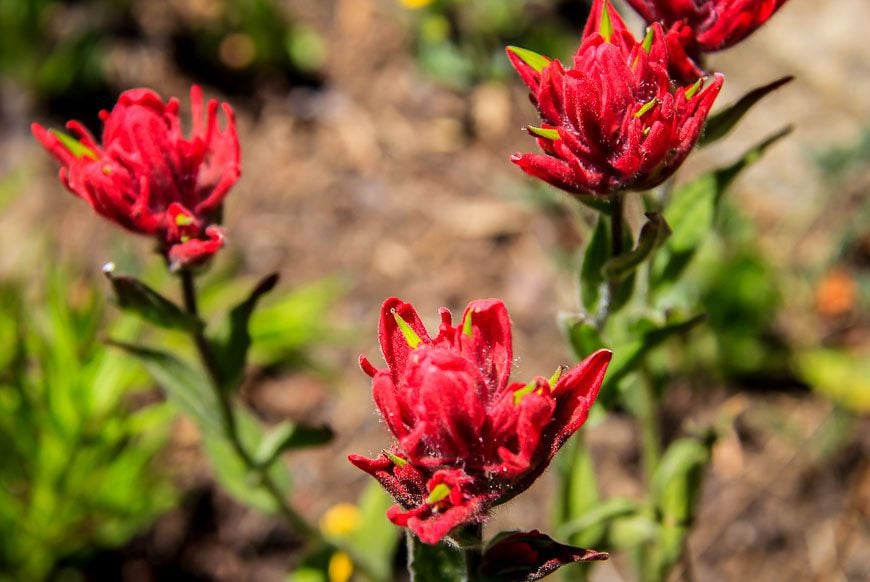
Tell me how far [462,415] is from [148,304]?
65 cm

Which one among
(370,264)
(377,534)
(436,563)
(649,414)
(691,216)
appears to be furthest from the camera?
(370,264)

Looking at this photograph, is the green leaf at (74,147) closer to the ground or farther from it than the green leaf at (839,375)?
farther from it

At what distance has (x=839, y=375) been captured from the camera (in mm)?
2506

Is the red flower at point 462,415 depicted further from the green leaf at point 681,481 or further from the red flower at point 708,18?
the green leaf at point 681,481

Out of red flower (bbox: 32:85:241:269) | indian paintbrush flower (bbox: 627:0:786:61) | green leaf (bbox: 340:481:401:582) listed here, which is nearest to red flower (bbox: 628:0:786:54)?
indian paintbrush flower (bbox: 627:0:786:61)

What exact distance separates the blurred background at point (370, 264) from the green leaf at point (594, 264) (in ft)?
2.88

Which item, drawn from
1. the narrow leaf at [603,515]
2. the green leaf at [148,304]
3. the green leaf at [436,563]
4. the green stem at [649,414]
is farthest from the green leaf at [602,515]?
the green leaf at [148,304]

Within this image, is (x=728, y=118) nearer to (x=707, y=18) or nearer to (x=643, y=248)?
(x=707, y=18)

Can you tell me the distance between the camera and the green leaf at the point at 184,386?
1620mm

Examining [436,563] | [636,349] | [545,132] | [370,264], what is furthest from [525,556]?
[370,264]

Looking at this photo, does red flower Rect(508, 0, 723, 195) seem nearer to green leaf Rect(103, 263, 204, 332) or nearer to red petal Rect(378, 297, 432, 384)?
red petal Rect(378, 297, 432, 384)

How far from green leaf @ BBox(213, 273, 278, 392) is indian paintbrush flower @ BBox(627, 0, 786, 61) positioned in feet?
2.35

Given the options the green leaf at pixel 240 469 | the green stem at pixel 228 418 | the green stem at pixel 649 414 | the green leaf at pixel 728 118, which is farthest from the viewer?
the green leaf at pixel 240 469

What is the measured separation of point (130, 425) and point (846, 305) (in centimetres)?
192
